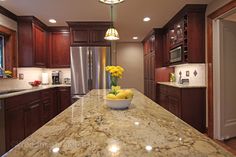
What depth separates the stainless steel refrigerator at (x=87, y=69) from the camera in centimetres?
449

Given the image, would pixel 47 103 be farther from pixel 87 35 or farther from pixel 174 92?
pixel 174 92

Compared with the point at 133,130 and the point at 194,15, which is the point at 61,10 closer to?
the point at 194,15

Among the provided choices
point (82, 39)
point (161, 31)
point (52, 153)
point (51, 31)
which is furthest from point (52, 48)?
point (52, 153)

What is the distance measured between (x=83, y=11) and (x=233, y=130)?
3.70 metres

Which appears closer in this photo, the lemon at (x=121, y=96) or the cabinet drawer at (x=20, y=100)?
the lemon at (x=121, y=96)

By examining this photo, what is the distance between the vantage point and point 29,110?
3.12 metres

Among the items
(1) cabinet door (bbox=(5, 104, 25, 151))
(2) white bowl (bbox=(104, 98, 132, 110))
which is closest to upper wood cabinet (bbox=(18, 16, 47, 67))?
(1) cabinet door (bbox=(5, 104, 25, 151))

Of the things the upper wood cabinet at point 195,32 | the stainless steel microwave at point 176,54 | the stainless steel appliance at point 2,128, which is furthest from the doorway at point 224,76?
the stainless steel appliance at point 2,128

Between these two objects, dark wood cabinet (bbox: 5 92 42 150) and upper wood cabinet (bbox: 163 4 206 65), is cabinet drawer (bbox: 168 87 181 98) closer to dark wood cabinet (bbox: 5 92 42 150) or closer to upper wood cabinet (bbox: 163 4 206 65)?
upper wood cabinet (bbox: 163 4 206 65)

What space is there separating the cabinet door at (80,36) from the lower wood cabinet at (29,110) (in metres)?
1.18

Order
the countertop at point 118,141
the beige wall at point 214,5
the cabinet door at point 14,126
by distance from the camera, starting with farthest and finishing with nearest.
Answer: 1. the beige wall at point 214,5
2. the cabinet door at point 14,126
3. the countertop at point 118,141

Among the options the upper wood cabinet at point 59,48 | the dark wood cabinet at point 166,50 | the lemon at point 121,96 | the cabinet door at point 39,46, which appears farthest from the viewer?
the upper wood cabinet at point 59,48

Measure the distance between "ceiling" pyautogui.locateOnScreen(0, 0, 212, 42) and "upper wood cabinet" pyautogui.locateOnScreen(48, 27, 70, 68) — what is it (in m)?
0.44

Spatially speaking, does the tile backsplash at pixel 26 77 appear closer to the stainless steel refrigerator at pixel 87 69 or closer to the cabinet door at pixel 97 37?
the stainless steel refrigerator at pixel 87 69
